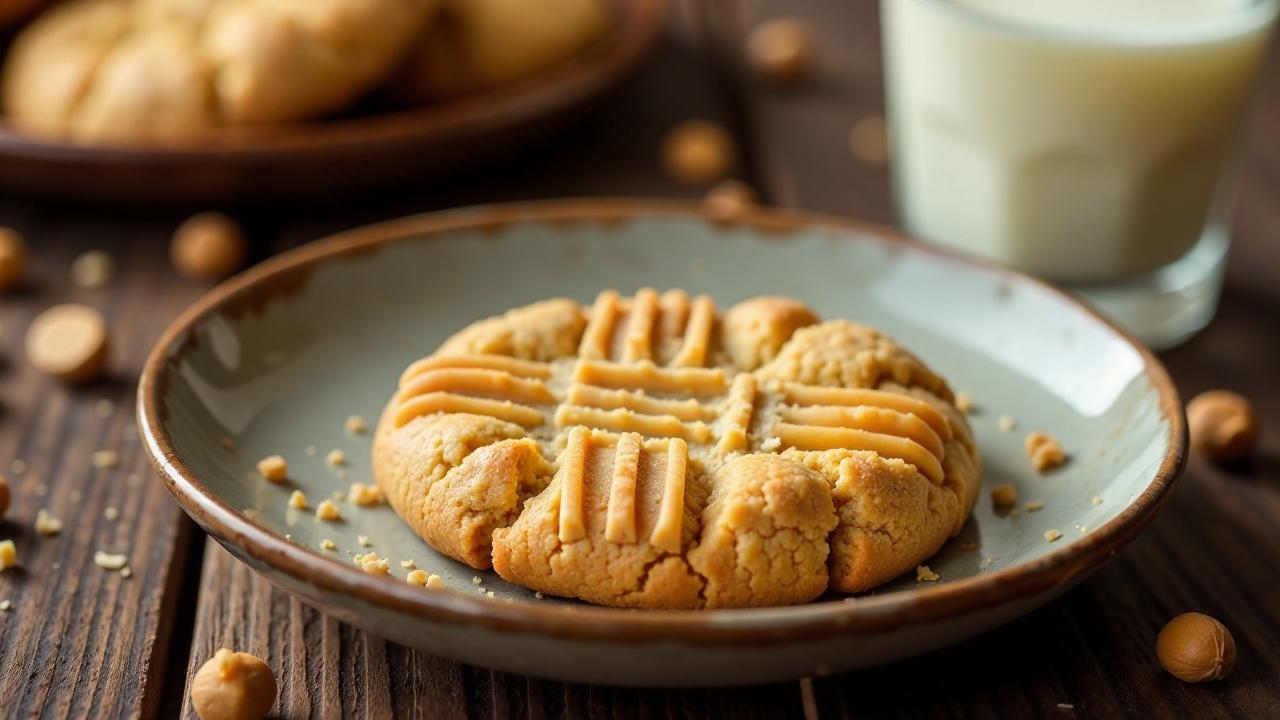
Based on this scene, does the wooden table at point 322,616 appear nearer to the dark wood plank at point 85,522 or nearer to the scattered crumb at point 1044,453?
the dark wood plank at point 85,522

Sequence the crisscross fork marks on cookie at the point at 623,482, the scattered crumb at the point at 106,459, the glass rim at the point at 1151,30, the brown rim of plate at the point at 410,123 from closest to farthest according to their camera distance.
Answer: the crisscross fork marks on cookie at the point at 623,482, the scattered crumb at the point at 106,459, the glass rim at the point at 1151,30, the brown rim of plate at the point at 410,123

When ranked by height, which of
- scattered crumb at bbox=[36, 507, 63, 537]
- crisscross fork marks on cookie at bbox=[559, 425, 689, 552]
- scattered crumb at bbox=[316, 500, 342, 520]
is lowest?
scattered crumb at bbox=[36, 507, 63, 537]

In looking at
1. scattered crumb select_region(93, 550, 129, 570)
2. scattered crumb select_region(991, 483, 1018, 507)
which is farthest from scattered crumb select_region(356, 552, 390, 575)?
scattered crumb select_region(991, 483, 1018, 507)

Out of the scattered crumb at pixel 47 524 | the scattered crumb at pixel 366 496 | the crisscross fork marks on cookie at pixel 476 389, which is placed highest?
the crisscross fork marks on cookie at pixel 476 389

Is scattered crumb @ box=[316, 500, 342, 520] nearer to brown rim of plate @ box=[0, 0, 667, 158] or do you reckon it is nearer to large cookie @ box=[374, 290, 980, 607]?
large cookie @ box=[374, 290, 980, 607]

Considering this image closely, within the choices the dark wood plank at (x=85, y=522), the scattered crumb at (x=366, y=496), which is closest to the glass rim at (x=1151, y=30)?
the scattered crumb at (x=366, y=496)

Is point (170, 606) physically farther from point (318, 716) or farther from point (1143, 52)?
point (1143, 52)
